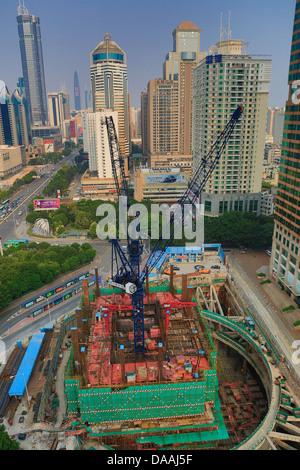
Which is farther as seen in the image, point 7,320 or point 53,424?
point 7,320

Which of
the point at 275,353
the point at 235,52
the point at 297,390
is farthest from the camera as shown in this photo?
the point at 235,52

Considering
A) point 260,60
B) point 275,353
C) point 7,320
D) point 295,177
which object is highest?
point 260,60

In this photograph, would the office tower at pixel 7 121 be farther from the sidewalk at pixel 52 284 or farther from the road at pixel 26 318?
the road at pixel 26 318

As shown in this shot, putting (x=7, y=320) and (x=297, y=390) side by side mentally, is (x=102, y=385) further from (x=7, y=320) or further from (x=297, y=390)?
(x=7, y=320)

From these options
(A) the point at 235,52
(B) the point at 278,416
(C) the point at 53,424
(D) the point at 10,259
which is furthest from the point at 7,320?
(A) the point at 235,52

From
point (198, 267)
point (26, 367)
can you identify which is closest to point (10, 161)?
point (198, 267)
